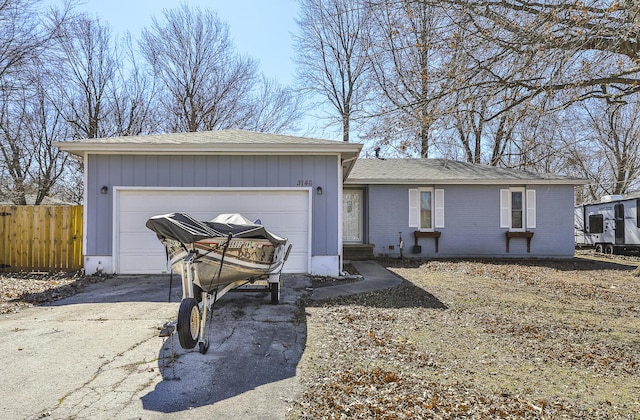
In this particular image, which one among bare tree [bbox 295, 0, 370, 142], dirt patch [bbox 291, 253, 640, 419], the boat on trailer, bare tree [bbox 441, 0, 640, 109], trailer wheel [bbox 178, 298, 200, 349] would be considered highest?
bare tree [bbox 295, 0, 370, 142]

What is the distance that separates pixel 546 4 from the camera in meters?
6.10

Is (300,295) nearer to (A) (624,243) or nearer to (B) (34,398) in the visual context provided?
(B) (34,398)

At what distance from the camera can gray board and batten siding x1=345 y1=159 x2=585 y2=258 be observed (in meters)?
14.3

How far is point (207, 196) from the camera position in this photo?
30.2 feet

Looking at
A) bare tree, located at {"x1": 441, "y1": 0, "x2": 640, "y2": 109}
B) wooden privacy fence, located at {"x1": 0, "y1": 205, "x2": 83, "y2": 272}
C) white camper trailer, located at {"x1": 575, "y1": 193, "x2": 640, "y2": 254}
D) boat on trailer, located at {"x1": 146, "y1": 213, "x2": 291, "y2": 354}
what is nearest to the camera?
boat on trailer, located at {"x1": 146, "y1": 213, "x2": 291, "y2": 354}

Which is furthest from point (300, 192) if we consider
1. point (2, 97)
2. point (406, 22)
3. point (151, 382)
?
point (2, 97)

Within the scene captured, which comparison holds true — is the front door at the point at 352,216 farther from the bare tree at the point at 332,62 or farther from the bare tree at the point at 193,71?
the bare tree at the point at 193,71

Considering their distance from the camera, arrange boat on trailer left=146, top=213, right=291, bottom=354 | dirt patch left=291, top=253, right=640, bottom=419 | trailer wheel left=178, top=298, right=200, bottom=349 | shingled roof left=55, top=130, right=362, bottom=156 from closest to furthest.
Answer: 1. dirt patch left=291, top=253, right=640, bottom=419
2. trailer wheel left=178, top=298, right=200, bottom=349
3. boat on trailer left=146, top=213, right=291, bottom=354
4. shingled roof left=55, top=130, right=362, bottom=156

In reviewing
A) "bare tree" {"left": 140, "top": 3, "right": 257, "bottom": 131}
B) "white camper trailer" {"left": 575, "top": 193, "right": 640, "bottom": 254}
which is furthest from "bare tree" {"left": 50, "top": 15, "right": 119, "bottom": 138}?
"white camper trailer" {"left": 575, "top": 193, "right": 640, "bottom": 254}

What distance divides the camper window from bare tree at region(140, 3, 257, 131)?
18.7 meters

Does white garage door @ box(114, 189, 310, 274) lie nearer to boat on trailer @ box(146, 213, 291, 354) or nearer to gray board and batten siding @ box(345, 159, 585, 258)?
boat on trailer @ box(146, 213, 291, 354)

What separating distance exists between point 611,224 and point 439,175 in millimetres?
8487

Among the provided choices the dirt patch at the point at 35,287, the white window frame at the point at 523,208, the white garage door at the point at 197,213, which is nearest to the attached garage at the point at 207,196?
the white garage door at the point at 197,213

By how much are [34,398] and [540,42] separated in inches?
282
